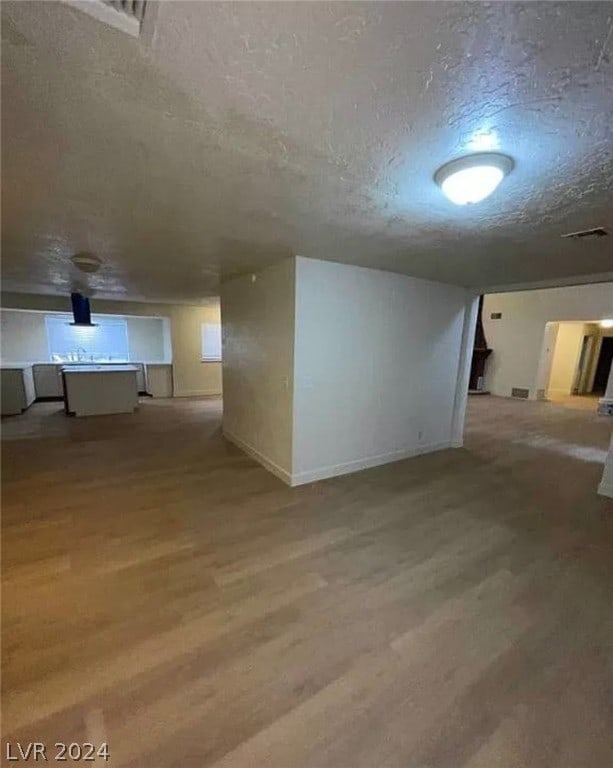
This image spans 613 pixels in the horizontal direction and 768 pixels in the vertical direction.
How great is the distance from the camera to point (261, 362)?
4.08 metres

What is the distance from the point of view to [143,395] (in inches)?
327

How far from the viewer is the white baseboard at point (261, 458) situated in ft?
11.9

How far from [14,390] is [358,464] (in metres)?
6.36

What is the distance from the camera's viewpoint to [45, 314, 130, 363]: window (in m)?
7.67

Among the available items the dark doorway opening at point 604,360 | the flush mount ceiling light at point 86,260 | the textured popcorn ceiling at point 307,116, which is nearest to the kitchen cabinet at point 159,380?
the flush mount ceiling light at point 86,260

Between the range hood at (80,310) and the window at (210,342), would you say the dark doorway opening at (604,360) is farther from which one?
the range hood at (80,310)

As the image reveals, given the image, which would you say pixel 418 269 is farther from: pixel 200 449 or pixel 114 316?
pixel 114 316

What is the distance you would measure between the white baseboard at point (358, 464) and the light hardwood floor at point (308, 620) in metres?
0.16

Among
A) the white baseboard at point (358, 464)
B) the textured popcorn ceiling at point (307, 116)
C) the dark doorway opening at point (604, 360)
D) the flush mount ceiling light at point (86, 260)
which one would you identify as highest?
the textured popcorn ceiling at point (307, 116)

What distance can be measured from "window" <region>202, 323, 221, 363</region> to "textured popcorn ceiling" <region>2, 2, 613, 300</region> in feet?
20.0

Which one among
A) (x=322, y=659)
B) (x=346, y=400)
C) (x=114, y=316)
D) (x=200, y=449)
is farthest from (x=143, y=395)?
(x=322, y=659)

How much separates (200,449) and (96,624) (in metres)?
2.85

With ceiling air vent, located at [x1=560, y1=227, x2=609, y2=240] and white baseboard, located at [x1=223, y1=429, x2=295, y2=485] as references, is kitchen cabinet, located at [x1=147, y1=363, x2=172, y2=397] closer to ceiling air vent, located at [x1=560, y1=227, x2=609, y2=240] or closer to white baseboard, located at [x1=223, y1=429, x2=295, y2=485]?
white baseboard, located at [x1=223, y1=429, x2=295, y2=485]

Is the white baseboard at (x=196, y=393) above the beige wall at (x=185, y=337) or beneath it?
beneath
